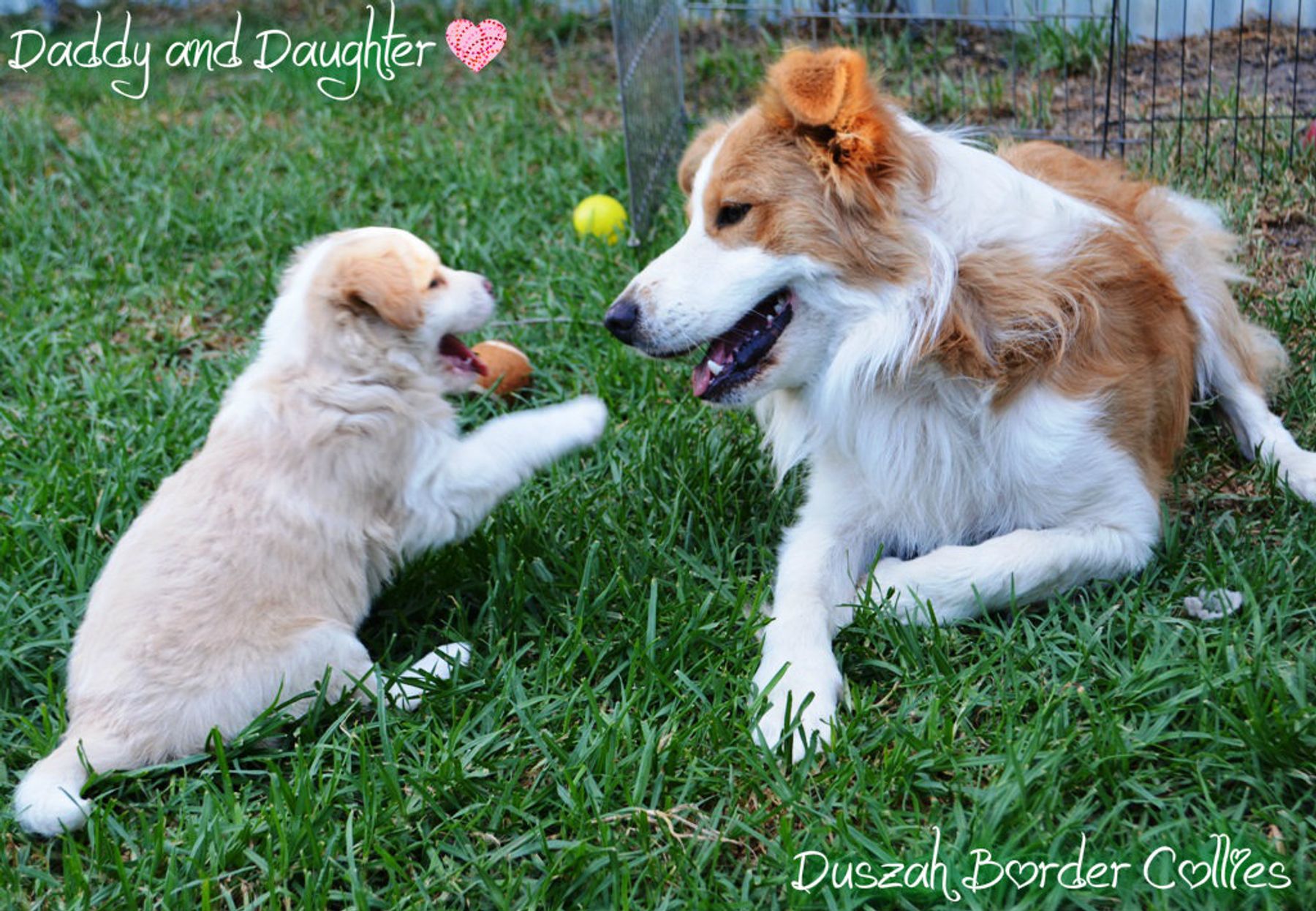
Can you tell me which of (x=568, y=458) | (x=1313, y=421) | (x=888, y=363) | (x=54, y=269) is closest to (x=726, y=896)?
(x=888, y=363)

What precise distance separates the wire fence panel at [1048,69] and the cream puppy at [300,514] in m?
1.93

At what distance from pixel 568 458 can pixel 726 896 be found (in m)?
1.70

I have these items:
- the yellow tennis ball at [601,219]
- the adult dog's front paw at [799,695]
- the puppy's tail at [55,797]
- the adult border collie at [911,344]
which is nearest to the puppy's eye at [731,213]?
the adult border collie at [911,344]

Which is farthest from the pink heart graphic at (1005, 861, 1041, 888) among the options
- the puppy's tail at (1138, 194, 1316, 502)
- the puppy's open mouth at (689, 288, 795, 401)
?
the puppy's tail at (1138, 194, 1316, 502)

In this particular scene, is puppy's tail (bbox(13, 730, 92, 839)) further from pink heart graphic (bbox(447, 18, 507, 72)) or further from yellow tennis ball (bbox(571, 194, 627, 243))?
pink heart graphic (bbox(447, 18, 507, 72))

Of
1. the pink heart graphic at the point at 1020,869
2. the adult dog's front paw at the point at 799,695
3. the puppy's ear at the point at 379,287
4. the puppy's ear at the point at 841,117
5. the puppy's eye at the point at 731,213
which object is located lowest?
the pink heart graphic at the point at 1020,869

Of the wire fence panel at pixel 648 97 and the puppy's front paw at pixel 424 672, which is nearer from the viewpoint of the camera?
the puppy's front paw at pixel 424 672

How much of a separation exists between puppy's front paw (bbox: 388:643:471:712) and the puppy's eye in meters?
1.14

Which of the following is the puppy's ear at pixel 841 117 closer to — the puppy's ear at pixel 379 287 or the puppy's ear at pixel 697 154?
the puppy's ear at pixel 697 154

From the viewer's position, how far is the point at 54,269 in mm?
5047

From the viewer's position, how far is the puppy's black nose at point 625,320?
2.97 metres

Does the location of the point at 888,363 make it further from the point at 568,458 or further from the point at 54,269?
the point at 54,269

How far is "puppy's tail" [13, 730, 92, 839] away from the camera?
2439 mm

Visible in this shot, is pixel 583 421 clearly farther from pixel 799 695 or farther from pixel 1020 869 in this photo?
pixel 1020 869
